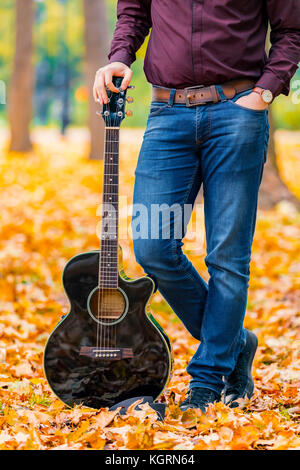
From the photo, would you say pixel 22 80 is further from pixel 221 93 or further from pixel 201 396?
pixel 201 396

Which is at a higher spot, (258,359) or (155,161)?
(155,161)

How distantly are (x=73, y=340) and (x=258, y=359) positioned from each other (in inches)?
63.4

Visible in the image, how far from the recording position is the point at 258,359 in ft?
13.8

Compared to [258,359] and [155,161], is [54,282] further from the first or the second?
[155,161]

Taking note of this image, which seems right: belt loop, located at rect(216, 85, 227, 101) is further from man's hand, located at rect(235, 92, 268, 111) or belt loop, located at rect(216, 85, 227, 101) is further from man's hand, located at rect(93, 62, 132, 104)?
man's hand, located at rect(93, 62, 132, 104)

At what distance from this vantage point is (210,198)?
300cm

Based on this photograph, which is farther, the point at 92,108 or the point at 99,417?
the point at 92,108

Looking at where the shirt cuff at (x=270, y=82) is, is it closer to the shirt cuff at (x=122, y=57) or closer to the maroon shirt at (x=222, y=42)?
the maroon shirt at (x=222, y=42)

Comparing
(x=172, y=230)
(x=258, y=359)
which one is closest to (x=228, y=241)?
(x=172, y=230)

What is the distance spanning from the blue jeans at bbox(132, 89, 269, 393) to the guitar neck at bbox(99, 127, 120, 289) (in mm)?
106

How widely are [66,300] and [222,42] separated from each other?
320 centimetres

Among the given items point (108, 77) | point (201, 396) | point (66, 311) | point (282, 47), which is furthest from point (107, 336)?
point (66, 311)

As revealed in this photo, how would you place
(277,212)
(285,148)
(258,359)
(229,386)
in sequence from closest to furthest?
1. (229,386)
2. (258,359)
3. (277,212)
4. (285,148)

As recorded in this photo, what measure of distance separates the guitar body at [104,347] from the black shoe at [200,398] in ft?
0.44
